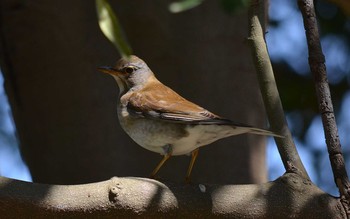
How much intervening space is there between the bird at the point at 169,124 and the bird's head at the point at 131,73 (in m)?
0.20

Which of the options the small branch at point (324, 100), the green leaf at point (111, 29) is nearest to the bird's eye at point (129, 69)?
the small branch at point (324, 100)

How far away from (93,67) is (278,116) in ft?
5.51

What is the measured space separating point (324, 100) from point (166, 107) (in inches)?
37.9

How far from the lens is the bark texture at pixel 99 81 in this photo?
205 inches

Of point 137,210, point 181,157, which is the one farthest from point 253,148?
point 137,210

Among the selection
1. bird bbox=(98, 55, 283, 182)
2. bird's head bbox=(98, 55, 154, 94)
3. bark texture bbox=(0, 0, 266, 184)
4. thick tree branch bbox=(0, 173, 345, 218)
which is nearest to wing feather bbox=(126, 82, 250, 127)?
bird bbox=(98, 55, 283, 182)

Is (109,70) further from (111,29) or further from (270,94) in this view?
(111,29)

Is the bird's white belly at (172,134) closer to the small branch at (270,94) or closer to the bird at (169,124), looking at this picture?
the bird at (169,124)

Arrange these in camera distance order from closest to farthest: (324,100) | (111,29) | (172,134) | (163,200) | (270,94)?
(111,29), (163,200), (324,100), (270,94), (172,134)

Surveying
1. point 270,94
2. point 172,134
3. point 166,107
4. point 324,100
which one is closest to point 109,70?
point 166,107

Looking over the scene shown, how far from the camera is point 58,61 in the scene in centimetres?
525

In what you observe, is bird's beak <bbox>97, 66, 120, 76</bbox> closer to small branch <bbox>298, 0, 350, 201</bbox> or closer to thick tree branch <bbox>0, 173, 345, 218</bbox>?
small branch <bbox>298, 0, 350, 201</bbox>

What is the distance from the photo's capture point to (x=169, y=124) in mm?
4383

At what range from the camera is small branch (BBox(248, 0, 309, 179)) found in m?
3.92
